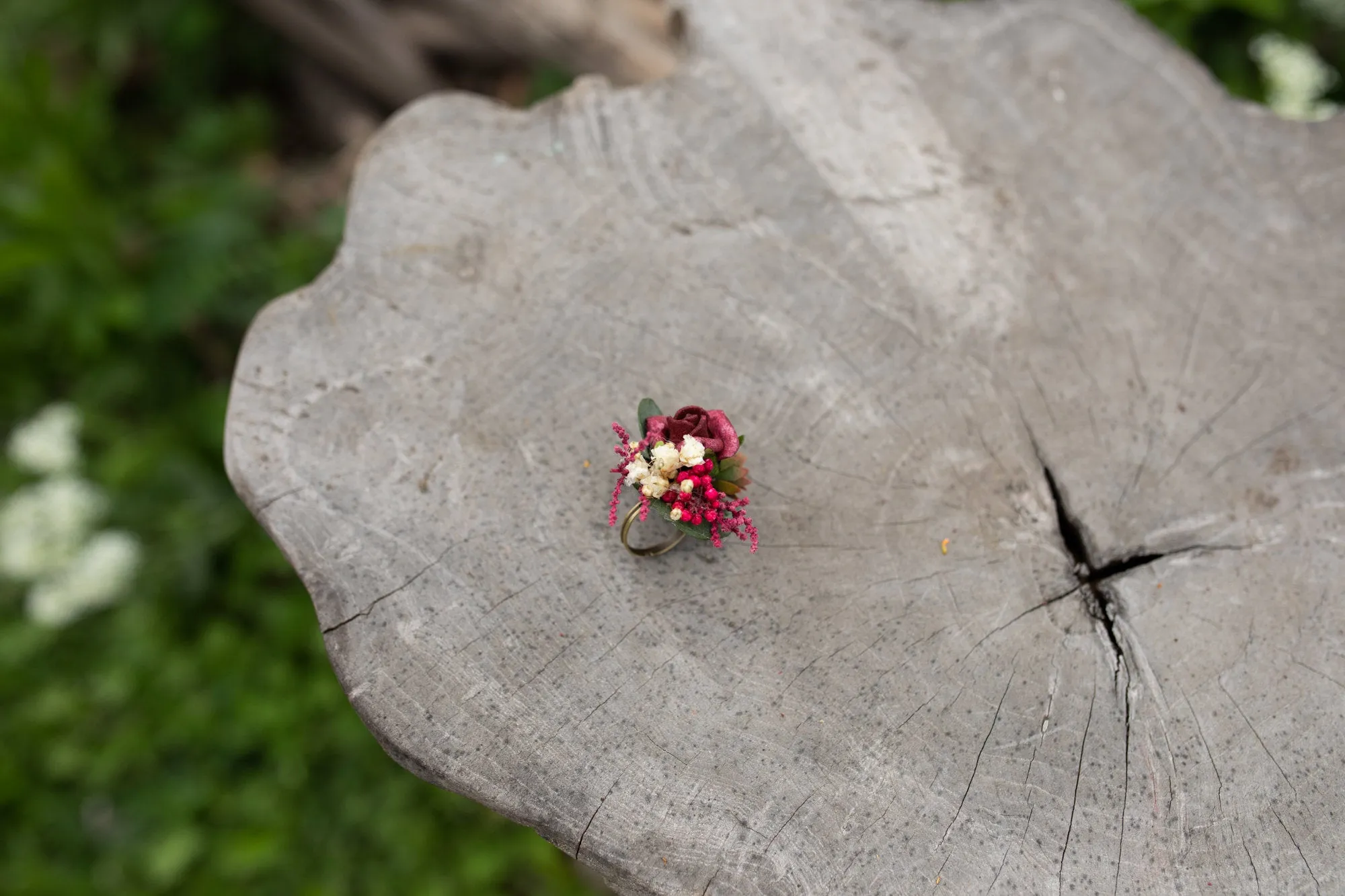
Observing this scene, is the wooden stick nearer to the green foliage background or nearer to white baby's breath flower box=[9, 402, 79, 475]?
the green foliage background

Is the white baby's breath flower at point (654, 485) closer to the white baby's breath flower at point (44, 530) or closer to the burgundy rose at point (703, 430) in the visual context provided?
the burgundy rose at point (703, 430)

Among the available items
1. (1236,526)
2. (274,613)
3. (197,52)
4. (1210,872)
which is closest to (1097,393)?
(1236,526)

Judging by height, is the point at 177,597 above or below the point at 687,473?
below

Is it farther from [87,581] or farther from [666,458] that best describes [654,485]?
[87,581]

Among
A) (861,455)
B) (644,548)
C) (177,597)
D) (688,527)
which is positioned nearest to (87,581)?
(177,597)

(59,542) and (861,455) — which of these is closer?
(861,455)

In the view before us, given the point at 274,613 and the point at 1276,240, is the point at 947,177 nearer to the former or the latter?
the point at 1276,240
